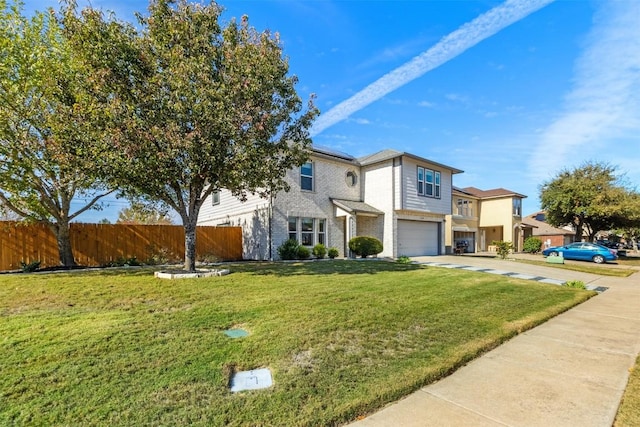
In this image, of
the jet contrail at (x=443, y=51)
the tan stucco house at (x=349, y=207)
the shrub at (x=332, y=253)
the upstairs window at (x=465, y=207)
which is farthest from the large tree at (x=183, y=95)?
the upstairs window at (x=465, y=207)

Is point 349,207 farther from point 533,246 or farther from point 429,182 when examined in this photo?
point 533,246

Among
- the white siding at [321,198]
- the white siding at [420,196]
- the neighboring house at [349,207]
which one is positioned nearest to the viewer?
the white siding at [321,198]

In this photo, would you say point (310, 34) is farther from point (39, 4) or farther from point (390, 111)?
point (39, 4)

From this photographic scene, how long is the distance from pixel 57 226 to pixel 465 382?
14792mm

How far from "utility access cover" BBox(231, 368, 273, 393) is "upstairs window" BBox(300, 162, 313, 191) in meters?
14.4

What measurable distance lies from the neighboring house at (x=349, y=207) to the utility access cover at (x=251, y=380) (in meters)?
12.7

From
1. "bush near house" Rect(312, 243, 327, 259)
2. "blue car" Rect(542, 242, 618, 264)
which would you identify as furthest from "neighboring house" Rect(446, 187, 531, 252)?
"bush near house" Rect(312, 243, 327, 259)

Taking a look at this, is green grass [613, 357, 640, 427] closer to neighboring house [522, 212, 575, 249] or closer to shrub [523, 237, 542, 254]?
shrub [523, 237, 542, 254]

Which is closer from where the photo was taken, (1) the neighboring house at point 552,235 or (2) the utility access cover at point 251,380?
(2) the utility access cover at point 251,380

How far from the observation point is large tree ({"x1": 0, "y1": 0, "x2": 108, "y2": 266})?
9.35m

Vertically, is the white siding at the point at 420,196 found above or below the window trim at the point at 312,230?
above

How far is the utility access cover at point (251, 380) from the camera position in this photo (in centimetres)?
357

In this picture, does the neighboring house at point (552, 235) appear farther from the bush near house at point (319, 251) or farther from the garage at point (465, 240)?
the bush near house at point (319, 251)

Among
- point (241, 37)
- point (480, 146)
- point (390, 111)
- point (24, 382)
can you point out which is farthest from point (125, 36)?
point (480, 146)
